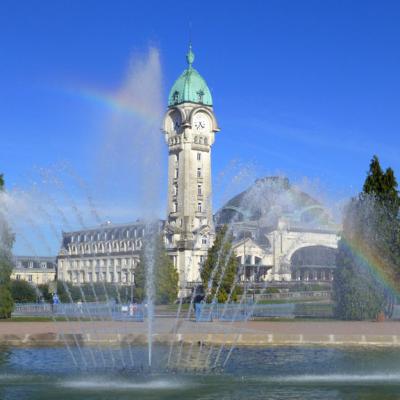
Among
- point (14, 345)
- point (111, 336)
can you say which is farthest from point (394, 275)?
point (14, 345)

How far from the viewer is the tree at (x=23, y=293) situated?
69312mm

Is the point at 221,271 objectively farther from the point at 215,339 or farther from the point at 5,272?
the point at 215,339

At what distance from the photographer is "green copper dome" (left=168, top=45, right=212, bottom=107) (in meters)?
111

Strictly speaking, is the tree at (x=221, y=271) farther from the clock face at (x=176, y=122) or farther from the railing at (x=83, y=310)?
the clock face at (x=176, y=122)

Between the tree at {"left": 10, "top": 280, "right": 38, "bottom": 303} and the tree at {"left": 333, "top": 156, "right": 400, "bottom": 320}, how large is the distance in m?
39.2

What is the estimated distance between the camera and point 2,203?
3612 cm

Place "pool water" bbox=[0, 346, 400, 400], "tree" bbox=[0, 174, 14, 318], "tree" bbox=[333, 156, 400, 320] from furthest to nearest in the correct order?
"tree" bbox=[0, 174, 14, 318] → "tree" bbox=[333, 156, 400, 320] → "pool water" bbox=[0, 346, 400, 400]

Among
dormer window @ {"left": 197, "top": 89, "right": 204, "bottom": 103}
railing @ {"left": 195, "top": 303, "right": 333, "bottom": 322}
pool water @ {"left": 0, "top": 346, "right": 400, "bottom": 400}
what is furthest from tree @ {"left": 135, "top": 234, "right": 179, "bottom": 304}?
pool water @ {"left": 0, "top": 346, "right": 400, "bottom": 400}

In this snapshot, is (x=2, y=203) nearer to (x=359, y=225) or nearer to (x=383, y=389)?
(x=359, y=225)

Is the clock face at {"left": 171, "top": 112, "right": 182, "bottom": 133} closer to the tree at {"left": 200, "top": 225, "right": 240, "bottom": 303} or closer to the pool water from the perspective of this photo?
the tree at {"left": 200, "top": 225, "right": 240, "bottom": 303}

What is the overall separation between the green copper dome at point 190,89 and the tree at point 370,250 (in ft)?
234

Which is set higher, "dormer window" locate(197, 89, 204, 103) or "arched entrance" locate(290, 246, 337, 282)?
"dormer window" locate(197, 89, 204, 103)

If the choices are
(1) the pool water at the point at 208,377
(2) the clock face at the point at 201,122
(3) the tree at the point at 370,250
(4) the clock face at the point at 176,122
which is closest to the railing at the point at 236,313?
(3) the tree at the point at 370,250

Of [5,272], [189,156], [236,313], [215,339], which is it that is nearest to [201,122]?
[189,156]
